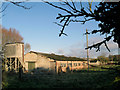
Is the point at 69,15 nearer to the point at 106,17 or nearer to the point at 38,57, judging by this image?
the point at 106,17

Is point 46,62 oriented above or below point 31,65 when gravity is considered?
above

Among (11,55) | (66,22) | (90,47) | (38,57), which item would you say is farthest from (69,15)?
(38,57)

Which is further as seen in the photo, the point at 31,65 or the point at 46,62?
the point at 31,65

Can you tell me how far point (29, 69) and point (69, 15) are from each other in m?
25.2

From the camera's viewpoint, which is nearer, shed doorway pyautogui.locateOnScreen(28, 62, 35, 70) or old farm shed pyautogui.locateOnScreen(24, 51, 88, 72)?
old farm shed pyautogui.locateOnScreen(24, 51, 88, 72)

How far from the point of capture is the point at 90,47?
3197 millimetres

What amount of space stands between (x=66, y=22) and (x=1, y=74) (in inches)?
215

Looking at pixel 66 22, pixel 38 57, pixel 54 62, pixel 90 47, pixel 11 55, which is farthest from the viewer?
pixel 38 57

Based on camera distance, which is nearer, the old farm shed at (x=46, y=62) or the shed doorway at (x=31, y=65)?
the old farm shed at (x=46, y=62)

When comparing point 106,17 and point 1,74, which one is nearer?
point 106,17

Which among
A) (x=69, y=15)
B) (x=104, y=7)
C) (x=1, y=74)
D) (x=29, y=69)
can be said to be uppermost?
(x=104, y=7)

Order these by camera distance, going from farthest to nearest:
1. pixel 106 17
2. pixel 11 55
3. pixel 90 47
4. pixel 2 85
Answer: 1. pixel 11 55
2. pixel 2 85
3. pixel 90 47
4. pixel 106 17

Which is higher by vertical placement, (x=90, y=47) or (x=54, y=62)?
(x=90, y=47)

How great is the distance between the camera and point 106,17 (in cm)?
257
